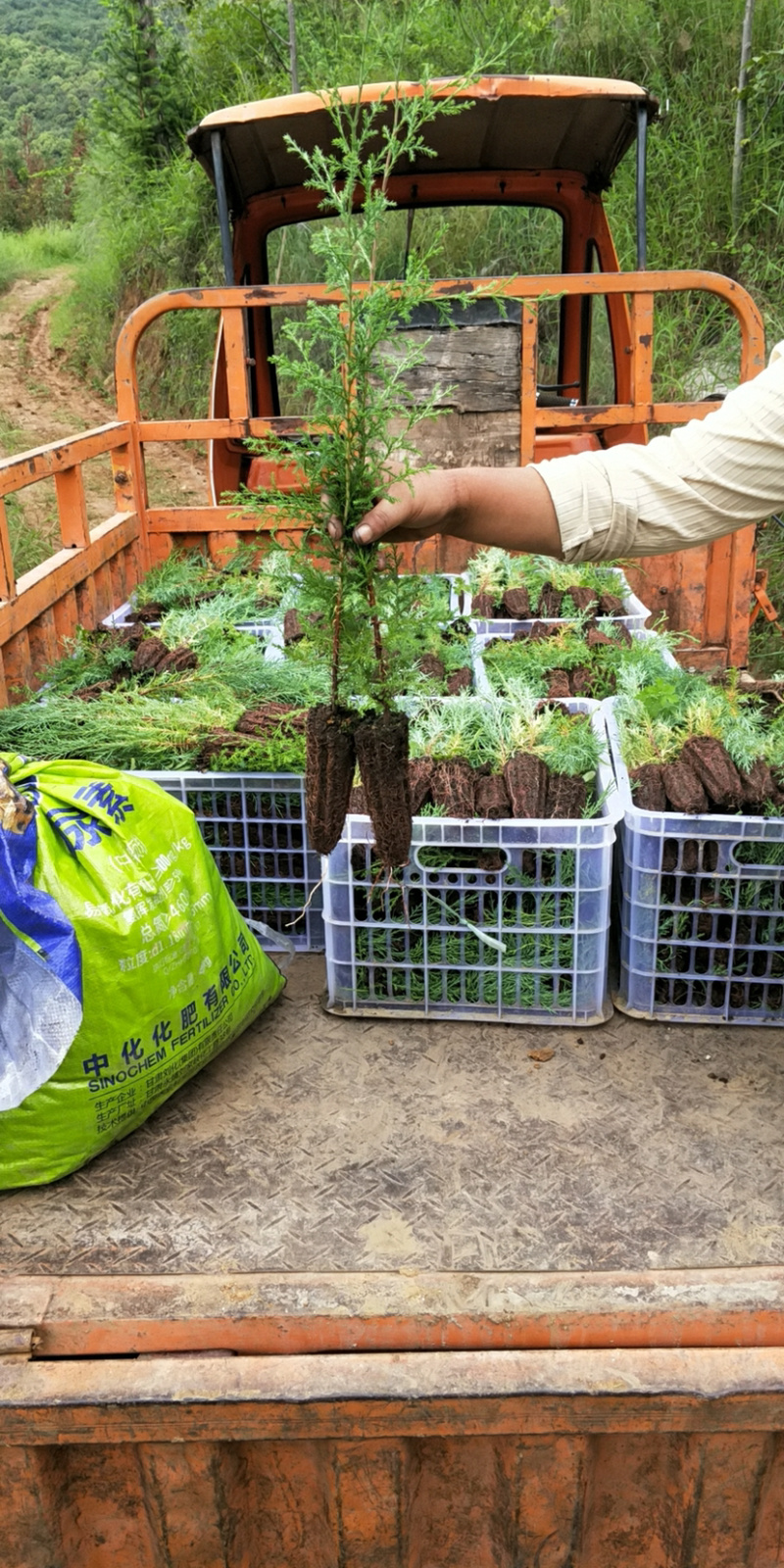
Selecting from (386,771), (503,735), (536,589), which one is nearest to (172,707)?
(503,735)

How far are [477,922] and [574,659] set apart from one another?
1.48m

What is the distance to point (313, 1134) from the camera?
239 centimetres

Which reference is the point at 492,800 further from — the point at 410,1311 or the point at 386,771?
the point at 410,1311

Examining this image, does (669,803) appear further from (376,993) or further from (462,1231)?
(462,1231)

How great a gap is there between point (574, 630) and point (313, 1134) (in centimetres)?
251

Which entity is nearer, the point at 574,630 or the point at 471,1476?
the point at 471,1476

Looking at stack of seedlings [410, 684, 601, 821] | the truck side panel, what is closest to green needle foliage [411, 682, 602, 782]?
stack of seedlings [410, 684, 601, 821]

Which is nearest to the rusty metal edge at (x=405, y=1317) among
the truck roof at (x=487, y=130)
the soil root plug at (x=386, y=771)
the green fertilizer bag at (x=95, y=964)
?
the green fertilizer bag at (x=95, y=964)

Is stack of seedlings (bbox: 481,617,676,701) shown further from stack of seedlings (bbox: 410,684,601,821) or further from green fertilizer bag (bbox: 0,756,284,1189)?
green fertilizer bag (bbox: 0,756,284,1189)

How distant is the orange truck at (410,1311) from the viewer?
5.15ft

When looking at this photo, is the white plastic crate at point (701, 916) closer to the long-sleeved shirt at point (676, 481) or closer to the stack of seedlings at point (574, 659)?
the long-sleeved shirt at point (676, 481)

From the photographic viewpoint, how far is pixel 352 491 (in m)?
1.85

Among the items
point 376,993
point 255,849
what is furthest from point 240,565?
point 376,993

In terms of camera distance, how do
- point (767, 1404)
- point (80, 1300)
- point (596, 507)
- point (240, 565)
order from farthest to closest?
1. point (240, 565)
2. point (596, 507)
3. point (80, 1300)
4. point (767, 1404)
